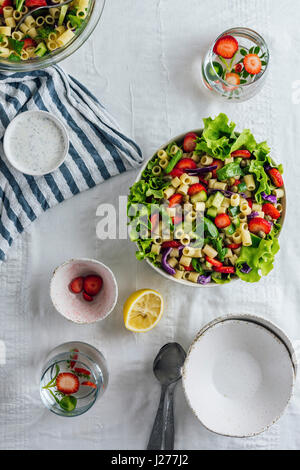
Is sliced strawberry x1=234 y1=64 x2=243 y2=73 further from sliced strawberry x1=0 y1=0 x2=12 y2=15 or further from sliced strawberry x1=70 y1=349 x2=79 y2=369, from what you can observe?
sliced strawberry x1=70 y1=349 x2=79 y2=369

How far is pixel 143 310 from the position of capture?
4.07ft

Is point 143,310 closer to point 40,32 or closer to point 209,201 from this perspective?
point 209,201

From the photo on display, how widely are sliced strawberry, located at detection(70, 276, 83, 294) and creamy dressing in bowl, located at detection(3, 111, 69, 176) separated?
27cm

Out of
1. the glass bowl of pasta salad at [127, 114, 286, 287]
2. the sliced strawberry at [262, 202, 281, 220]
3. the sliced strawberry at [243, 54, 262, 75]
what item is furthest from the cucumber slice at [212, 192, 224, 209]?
the sliced strawberry at [243, 54, 262, 75]

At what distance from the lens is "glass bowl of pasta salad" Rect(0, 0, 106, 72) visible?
3.84ft

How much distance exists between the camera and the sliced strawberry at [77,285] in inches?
48.9

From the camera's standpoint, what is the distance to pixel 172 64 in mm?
1347

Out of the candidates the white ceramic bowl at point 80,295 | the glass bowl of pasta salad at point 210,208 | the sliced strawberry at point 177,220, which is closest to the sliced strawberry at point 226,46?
the glass bowl of pasta salad at point 210,208

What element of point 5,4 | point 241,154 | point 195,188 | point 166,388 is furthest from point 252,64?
point 166,388

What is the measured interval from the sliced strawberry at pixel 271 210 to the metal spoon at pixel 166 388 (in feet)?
1.26

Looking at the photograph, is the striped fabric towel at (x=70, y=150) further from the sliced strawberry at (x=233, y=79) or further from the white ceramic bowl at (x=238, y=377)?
the white ceramic bowl at (x=238, y=377)

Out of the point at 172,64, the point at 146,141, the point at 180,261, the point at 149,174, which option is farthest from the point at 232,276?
the point at 172,64

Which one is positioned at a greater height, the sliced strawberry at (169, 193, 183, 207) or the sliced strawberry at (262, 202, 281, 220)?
the sliced strawberry at (169, 193, 183, 207)
